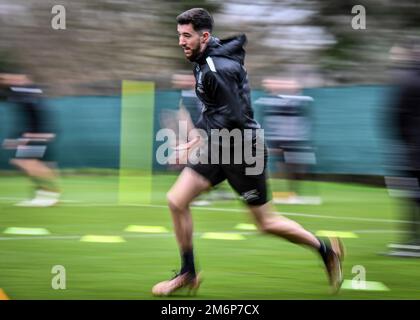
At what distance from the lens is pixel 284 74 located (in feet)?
69.6

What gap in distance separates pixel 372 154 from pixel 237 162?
11.8 metres

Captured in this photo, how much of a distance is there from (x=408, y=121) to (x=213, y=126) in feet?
8.07

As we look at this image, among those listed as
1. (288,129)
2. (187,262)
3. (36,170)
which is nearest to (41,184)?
(36,170)

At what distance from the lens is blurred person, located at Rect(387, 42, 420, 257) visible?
26.4ft

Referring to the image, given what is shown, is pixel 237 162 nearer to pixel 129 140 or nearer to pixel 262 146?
pixel 262 146

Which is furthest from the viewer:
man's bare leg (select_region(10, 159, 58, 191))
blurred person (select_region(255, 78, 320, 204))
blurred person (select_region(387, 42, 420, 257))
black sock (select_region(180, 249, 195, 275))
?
blurred person (select_region(255, 78, 320, 204))

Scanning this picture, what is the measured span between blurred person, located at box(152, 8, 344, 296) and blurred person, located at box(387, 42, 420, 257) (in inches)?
82.5

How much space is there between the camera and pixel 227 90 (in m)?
6.23

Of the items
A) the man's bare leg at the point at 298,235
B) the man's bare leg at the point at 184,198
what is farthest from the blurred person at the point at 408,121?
the man's bare leg at the point at 184,198

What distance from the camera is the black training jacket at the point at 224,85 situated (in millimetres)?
6230

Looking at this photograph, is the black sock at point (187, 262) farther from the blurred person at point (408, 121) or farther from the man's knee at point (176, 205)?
the blurred person at point (408, 121)

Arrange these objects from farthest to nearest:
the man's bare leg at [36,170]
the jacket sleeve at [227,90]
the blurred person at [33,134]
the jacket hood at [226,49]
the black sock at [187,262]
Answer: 1. the man's bare leg at [36,170]
2. the blurred person at [33,134]
3. the black sock at [187,262]
4. the jacket hood at [226,49]
5. the jacket sleeve at [227,90]

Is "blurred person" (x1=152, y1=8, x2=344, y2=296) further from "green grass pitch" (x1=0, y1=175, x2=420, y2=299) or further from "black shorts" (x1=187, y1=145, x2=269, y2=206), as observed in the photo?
"green grass pitch" (x1=0, y1=175, x2=420, y2=299)

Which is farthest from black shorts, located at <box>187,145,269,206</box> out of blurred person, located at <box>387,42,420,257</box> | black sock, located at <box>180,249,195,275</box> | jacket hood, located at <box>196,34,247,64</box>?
blurred person, located at <box>387,42,420,257</box>
